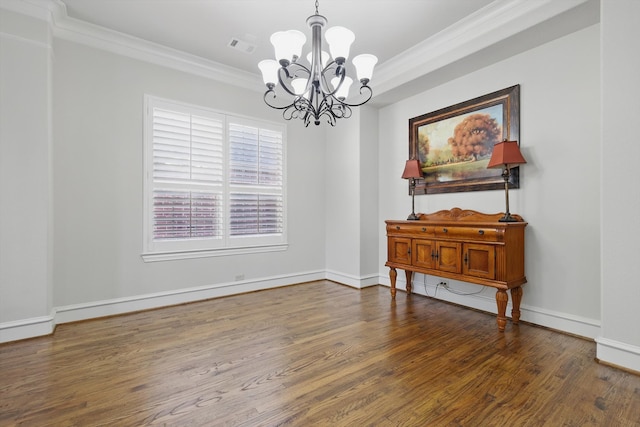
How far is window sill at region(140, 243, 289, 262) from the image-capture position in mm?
3480

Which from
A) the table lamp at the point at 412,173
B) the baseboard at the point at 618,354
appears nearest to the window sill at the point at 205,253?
the table lamp at the point at 412,173

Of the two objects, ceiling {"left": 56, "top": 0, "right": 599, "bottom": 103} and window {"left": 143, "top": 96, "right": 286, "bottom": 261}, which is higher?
ceiling {"left": 56, "top": 0, "right": 599, "bottom": 103}

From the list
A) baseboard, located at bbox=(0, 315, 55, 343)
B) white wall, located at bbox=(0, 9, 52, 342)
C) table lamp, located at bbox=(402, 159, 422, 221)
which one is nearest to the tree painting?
table lamp, located at bbox=(402, 159, 422, 221)

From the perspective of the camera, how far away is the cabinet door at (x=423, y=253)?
3348 millimetres

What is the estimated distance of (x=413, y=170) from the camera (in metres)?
3.79

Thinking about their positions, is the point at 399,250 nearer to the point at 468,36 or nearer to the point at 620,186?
the point at 620,186

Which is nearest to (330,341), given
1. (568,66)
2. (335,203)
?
(335,203)

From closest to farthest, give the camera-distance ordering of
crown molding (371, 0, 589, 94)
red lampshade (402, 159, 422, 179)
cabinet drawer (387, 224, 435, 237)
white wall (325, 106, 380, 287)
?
crown molding (371, 0, 589, 94) < cabinet drawer (387, 224, 435, 237) < red lampshade (402, 159, 422, 179) < white wall (325, 106, 380, 287)

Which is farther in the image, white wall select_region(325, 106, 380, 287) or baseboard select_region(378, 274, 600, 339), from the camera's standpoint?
white wall select_region(325, 106, 380, 287)

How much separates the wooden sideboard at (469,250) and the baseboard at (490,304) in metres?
0.18

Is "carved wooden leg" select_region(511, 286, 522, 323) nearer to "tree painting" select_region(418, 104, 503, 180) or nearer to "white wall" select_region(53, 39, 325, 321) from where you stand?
"tree painting" select_region(418, 104, 503, 180)

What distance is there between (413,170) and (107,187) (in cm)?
346

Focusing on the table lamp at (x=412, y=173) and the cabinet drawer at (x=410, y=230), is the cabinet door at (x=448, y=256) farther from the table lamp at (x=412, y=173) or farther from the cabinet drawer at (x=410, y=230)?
the table lamp at (x=412, y=173)

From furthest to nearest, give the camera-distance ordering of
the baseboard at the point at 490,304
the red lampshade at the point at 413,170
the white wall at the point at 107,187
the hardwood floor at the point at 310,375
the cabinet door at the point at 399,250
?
1. the red lampshade at the point at 413,170
2. the cabinet door at the point at 399,250
3. the white wall at the point at 107,187
4. the baseboard at the point at 490,304
5. the hardwood floor at the point at 310,375
